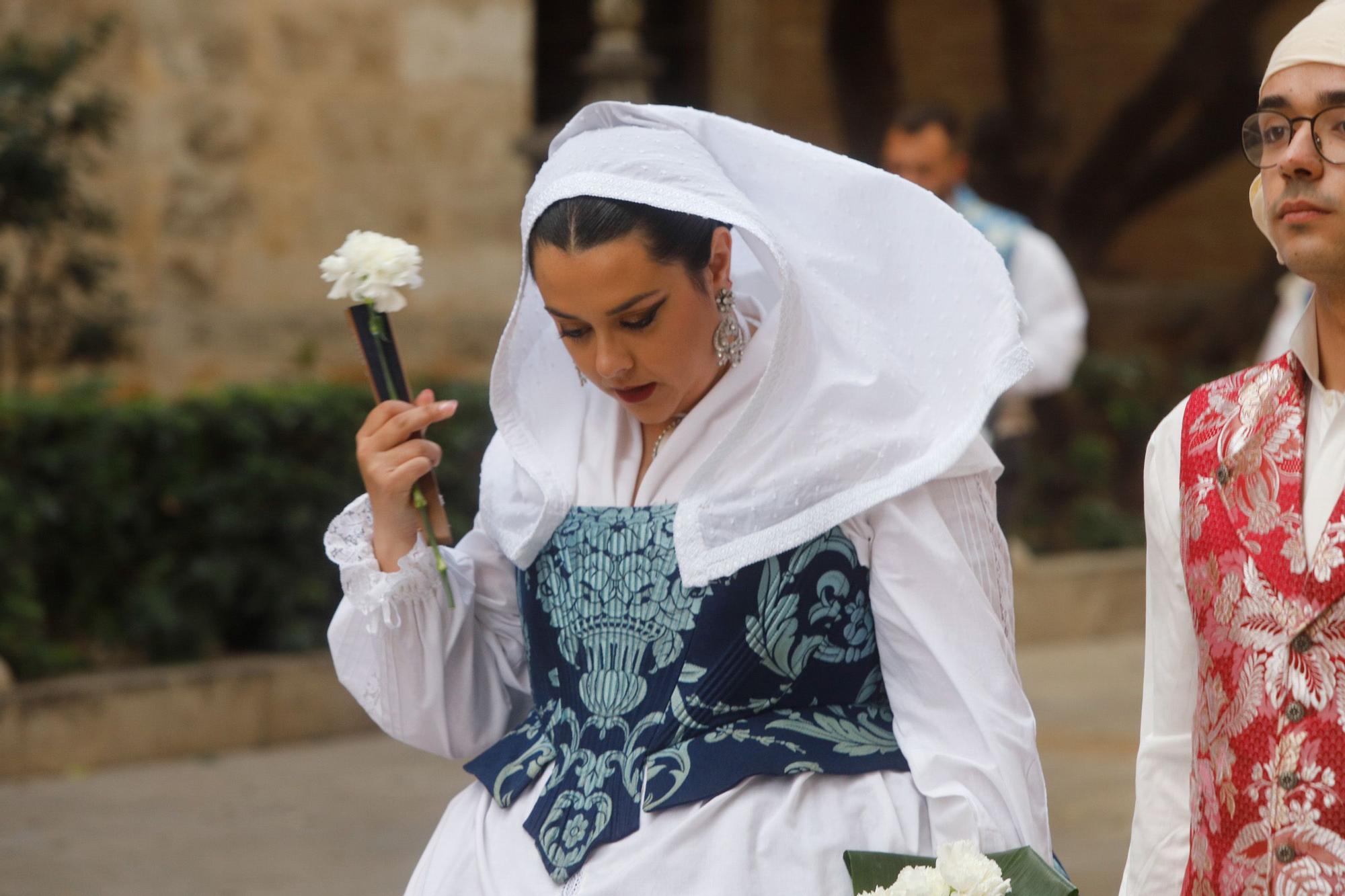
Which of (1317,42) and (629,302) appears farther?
(629,302)

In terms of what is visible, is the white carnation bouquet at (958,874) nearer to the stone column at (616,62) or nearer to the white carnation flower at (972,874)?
the white carnation flower at (972,874)

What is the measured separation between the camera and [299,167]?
320 inches

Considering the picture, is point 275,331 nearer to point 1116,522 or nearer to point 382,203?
point 382,203

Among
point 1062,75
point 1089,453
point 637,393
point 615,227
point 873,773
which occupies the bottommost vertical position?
point 1089,453

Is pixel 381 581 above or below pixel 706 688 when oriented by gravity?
above

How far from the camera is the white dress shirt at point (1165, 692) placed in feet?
7.00

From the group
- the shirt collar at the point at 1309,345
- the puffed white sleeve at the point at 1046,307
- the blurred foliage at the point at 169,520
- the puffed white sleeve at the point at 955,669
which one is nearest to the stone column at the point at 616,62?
the blurred foliage at the point at 169,520

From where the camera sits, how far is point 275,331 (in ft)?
27.5

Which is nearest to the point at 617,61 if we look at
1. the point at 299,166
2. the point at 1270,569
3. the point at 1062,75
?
the point at 299,166

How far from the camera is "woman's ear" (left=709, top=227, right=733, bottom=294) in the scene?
2.62 m

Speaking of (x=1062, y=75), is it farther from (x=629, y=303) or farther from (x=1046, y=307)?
(x=629, y=303)

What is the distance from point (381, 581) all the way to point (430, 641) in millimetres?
121

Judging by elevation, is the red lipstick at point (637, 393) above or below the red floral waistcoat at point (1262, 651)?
above

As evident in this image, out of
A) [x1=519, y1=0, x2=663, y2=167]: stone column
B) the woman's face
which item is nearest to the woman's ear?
the woman's face
